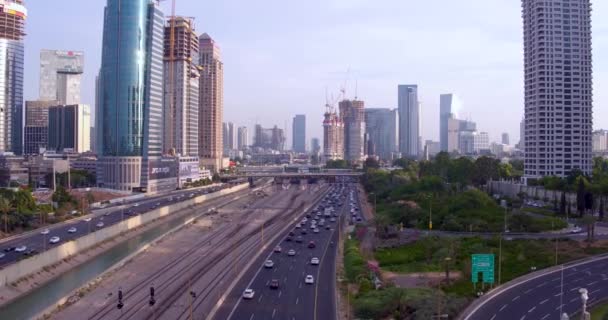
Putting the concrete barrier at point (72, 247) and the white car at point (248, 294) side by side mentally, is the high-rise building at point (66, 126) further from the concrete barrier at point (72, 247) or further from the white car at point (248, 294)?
the white car at point (248, 294)

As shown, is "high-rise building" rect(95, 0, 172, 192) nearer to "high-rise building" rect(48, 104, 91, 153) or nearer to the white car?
"high-rise building" rect(48, 104, 91, 153)

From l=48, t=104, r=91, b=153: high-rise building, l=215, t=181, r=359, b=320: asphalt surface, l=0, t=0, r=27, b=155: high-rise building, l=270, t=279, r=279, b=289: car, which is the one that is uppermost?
l=0, t=0, r=27, b=155: high-rise building

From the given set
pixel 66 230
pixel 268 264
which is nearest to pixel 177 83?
pixel 66 230

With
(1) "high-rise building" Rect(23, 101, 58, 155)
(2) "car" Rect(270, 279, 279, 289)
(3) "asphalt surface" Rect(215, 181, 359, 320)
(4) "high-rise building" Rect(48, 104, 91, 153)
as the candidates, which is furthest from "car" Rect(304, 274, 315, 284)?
(1) "high-rise building" Rect(23, 101, 58, 155)

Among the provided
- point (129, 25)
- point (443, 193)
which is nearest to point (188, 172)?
point (129, 25)

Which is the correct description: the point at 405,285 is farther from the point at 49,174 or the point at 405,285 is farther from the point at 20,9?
the point at 20,9

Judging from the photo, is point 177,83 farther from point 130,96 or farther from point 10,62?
point 10,62

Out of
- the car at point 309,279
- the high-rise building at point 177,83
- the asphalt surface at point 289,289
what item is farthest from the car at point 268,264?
the high-rise building at point 177,83
